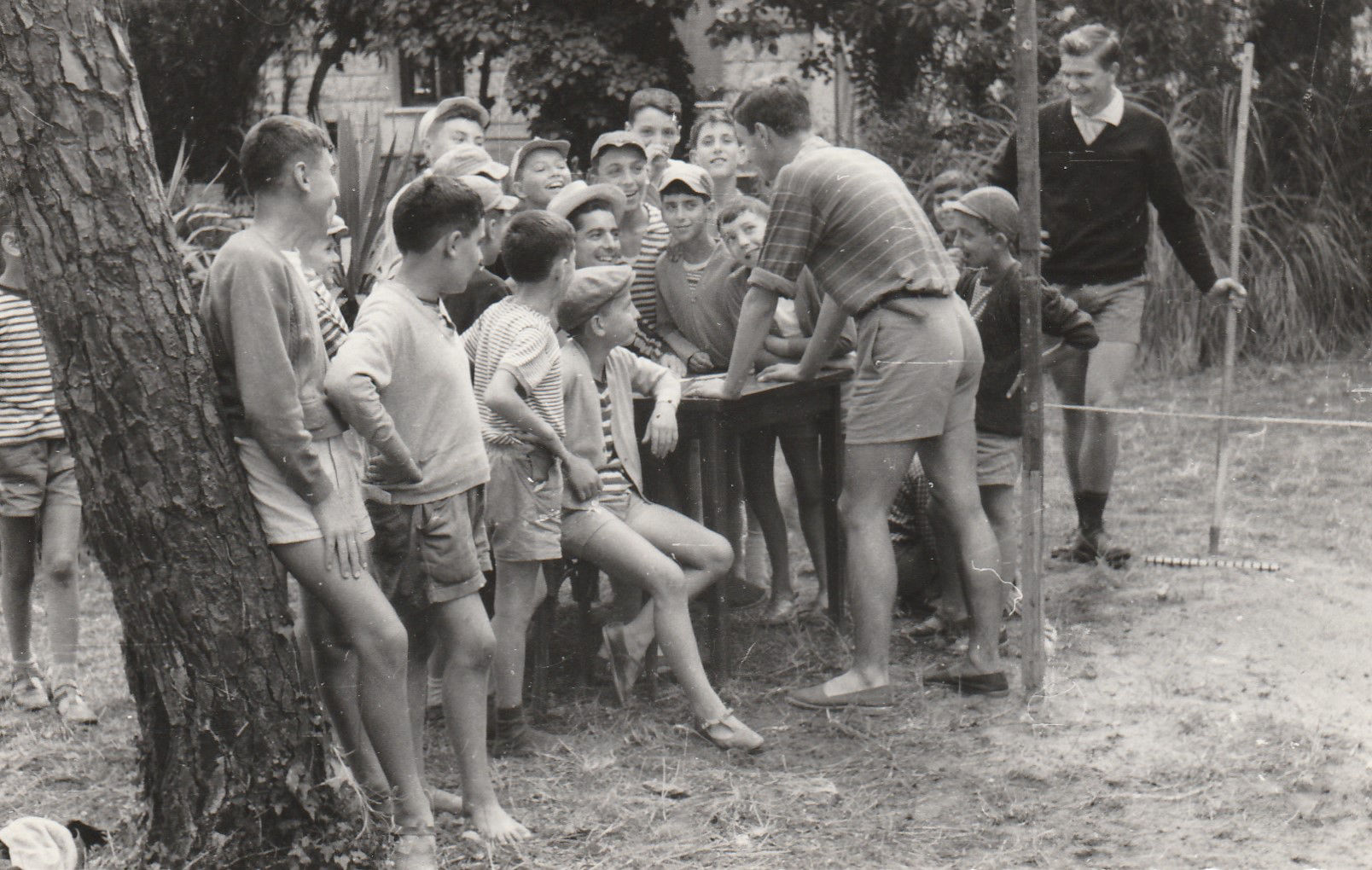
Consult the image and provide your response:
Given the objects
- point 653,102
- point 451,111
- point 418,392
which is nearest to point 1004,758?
point 418,392

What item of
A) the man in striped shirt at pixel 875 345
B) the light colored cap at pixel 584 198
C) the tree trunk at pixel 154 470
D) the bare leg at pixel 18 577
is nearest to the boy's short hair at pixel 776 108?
the man in striped shirt at pixel 875 345

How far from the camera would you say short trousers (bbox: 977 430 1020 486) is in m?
5.43

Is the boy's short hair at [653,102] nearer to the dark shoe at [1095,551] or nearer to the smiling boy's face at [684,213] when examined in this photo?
the smiling boy's face at [684,213]

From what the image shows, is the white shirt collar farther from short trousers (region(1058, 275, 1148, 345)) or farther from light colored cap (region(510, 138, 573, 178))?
light colored cap (region(510, 138, 573, 178))

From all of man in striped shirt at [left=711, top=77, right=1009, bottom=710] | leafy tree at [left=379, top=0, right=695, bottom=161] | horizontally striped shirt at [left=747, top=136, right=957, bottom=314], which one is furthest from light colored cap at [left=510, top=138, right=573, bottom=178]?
leafy tree at [left=379, top=0, right=695, bottom=161]

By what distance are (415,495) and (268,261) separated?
0.70 m

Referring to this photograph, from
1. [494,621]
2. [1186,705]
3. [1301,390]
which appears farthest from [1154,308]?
[494,621]

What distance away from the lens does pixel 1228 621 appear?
5.57 metres

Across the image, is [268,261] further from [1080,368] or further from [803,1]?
[803,1]

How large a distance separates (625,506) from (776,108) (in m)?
1.27

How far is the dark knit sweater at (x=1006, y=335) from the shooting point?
17.5 ft

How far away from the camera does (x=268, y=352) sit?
10.8ft

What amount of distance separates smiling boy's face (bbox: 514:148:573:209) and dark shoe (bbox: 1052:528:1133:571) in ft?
8.04

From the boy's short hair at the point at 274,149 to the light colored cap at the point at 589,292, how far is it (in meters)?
1.20
